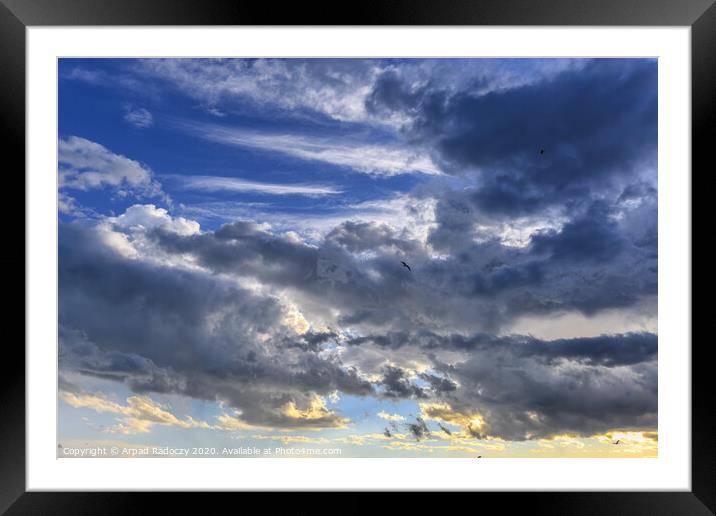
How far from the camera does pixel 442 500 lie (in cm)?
166

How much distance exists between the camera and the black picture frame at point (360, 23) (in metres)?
1.62

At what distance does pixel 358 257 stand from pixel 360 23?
91 cm

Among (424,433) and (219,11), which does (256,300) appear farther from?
(219,11)

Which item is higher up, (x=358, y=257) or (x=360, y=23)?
(x=360, y=23)

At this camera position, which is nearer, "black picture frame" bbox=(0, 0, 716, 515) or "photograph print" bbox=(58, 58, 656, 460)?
"black picture frame" bbox=(0, 0, 716, 515)

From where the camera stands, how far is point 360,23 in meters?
1.62

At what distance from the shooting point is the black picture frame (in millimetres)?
1617

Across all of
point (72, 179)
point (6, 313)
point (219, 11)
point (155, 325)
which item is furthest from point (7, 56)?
point (155, 325)

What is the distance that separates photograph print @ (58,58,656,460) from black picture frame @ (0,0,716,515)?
0.69 ft

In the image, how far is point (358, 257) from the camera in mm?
2184

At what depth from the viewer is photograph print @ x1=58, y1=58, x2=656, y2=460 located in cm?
202

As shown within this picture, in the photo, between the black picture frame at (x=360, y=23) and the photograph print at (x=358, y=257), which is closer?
the black picture frame at (x=360, y=23)

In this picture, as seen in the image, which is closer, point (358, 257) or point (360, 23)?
point (360, 23)

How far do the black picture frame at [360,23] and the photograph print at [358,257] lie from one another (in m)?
0.21
